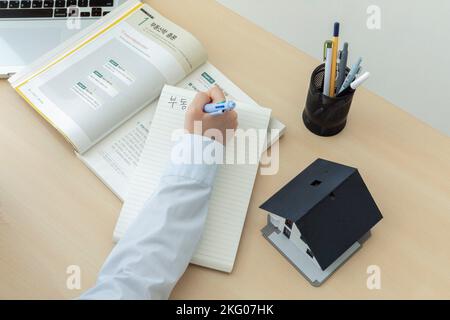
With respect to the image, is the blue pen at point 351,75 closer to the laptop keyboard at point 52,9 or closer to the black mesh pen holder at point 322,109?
the black mesh pen holder at point 322,109

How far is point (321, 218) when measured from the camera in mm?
729

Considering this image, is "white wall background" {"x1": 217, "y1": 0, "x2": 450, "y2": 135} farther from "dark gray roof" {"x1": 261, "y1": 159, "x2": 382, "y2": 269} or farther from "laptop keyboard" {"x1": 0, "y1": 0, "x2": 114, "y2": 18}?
"dark gray roof" {"x1": 261, "y1": 159, "x2": 382, "y2": 269}

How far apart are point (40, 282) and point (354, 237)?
1.67 feet

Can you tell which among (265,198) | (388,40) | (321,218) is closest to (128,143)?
(265,198)

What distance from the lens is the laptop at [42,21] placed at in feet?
3.19

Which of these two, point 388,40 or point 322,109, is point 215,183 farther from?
point 388,40

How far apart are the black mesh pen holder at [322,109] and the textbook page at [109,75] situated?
9.5 inches

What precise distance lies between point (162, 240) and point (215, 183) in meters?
0.14

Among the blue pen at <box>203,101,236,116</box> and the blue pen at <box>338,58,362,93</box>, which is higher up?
the blue pen at <box>338,58,362,93</box>

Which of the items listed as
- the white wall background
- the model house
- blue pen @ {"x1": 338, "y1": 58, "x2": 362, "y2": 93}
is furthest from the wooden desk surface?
the white wall background

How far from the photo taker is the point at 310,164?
0.86m

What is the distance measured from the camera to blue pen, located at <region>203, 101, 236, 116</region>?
792 mm

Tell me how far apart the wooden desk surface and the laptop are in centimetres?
9
